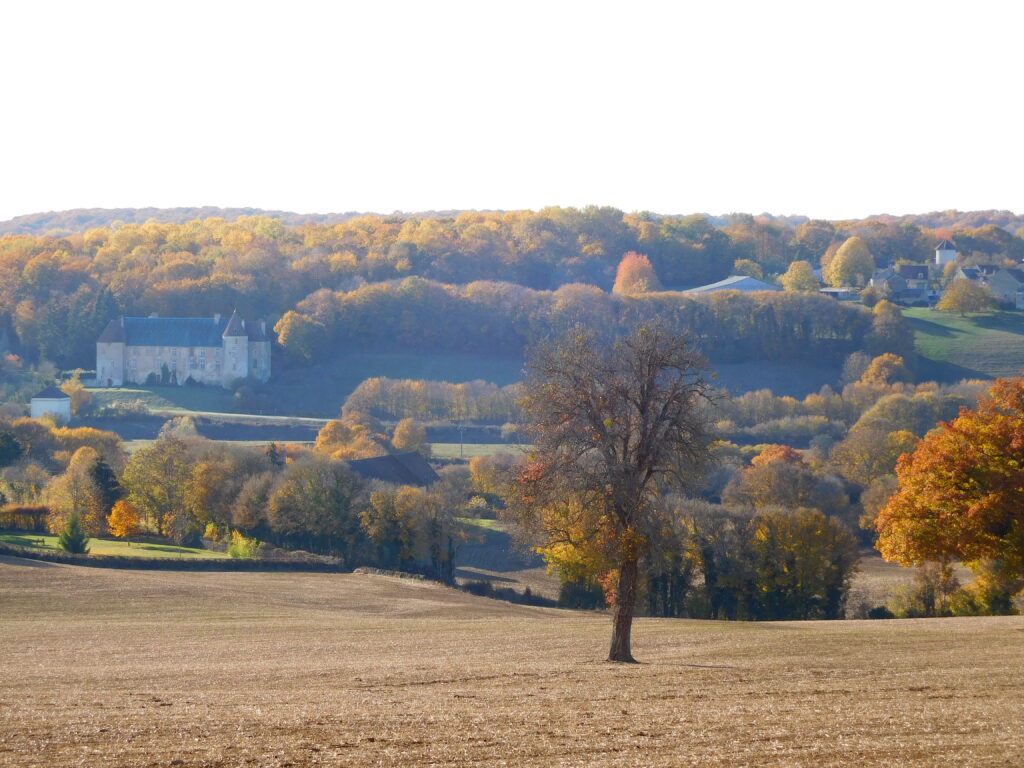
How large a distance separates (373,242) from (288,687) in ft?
497

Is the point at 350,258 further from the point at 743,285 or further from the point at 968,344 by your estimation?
the point at 968,344

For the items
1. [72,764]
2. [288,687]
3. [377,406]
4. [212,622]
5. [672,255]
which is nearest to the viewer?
[72,764]

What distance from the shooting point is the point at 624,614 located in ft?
75.9

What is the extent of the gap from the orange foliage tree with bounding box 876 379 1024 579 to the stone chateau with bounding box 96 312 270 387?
309 ft

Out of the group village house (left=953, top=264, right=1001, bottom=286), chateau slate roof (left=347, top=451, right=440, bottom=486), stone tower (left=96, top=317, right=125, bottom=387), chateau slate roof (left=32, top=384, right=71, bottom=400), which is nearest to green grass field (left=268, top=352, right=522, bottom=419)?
stone tower (left=96, top=317, right=125, bottom=387)

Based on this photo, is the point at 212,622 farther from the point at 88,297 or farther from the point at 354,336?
the point at 88,297

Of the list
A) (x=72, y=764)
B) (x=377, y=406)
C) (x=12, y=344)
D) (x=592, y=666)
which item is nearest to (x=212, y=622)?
(x=592, y=666)

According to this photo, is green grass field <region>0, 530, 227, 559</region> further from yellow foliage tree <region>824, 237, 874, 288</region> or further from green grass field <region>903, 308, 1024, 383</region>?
yellow foliage tree <region>824, 237, 874, 288</region>

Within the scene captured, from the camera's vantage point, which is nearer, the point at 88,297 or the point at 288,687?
the point at 288,687

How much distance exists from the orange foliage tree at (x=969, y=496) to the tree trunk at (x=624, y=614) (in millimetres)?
8607

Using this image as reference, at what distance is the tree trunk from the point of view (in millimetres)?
23000

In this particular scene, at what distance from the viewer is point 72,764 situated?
43.7ft

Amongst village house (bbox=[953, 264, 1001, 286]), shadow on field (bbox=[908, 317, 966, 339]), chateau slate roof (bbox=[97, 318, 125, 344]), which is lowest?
chateau slate roof (bbox=[97, 318, 125, 344])

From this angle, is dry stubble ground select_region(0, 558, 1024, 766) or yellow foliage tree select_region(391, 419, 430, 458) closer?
dry stubble ground select_region(0, 558, 1024, 766)
